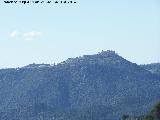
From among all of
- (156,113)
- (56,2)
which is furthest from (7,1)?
(156,113)

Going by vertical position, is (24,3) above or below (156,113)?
above

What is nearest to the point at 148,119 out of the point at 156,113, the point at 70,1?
the point at 156,113

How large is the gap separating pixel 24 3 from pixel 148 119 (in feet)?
484

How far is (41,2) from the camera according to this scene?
59438 millimetres

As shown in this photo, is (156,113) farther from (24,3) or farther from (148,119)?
(24,3)

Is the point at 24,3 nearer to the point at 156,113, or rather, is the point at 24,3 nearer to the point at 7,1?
the point at 7,1

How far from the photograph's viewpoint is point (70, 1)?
6191 cm

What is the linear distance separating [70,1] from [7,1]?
8605 millimetres

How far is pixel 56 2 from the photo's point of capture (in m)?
61.4

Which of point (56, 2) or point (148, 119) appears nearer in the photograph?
point (56, 2)

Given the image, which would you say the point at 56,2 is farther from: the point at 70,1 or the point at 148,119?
the point at 148,119

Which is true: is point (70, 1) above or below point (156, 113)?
above

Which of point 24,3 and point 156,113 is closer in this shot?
point 24,3

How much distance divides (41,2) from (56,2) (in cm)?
269
